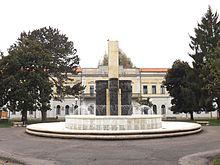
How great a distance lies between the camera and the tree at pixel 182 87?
36.4 meters

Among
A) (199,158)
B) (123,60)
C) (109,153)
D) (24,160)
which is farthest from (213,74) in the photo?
(123,60)

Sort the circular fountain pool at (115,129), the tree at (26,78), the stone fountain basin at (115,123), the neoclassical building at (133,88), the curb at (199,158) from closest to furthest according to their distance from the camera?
the curb at (199,158) → the circular fountain pool at (115,129) → the stone fountain basin at (115,123) → the tree at (26,78) → the neoclassical building at (133,88)

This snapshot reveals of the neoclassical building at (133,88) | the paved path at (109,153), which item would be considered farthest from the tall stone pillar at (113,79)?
the neoclassical building at (133,88)

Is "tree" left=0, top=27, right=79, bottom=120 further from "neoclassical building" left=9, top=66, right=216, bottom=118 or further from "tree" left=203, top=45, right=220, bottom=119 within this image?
"neoclassical building" left=9, top=66, right=216, bottom=118

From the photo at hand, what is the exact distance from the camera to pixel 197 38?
39.0 metres

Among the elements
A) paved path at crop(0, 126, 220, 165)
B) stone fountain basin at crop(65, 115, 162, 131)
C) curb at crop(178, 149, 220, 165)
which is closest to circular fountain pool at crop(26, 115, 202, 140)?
stone fountain basin at crop(65, 115, 162, 131)

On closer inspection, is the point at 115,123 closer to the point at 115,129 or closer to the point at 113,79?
the point at 115,129

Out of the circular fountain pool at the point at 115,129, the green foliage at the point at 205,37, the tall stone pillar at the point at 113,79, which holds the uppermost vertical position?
the green foliage at the point at 205,37

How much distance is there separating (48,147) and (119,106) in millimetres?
9578

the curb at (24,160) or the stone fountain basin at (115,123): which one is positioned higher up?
the stone fountain basin at (115,123)

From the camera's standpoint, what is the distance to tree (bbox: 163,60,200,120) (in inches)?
1435

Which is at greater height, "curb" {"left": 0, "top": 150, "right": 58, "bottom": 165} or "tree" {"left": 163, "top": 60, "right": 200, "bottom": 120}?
"tree" {"left": 163, "top": 60, "right": 200, "bottom": 120}

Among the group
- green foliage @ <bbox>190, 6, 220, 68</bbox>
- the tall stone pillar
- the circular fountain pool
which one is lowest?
the circular fountain pool

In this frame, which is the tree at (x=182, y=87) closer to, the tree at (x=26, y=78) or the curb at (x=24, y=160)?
the tree at (x=26, y=78)
